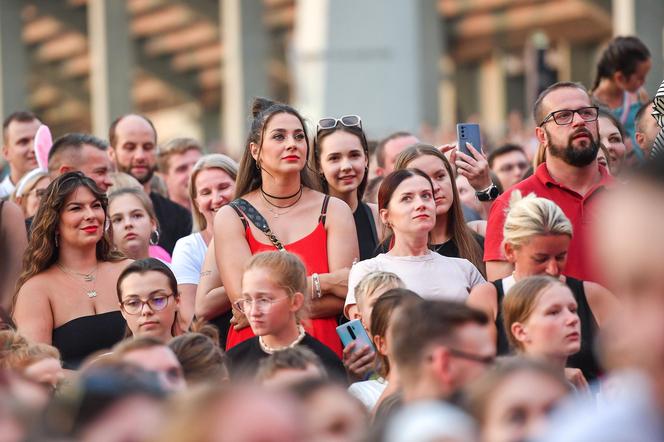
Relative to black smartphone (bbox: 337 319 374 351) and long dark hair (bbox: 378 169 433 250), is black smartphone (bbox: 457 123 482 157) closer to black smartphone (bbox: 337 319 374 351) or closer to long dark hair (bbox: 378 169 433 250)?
long dark hair (bbox: 378 169 433 250)

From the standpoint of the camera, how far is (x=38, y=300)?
766 centimetres

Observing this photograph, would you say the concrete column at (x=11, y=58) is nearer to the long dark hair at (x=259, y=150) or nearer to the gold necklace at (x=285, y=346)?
the long dark hair at (x=259, y=150)

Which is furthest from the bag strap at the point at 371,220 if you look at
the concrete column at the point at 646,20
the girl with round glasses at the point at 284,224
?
the concrete column at the point at 646,20

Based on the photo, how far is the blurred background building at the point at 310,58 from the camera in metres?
16.8

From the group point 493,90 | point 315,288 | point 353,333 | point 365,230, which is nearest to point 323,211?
point 315,288

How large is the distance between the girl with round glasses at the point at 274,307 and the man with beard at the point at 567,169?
45.1 inches

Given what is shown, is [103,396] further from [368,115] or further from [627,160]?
[368,115]

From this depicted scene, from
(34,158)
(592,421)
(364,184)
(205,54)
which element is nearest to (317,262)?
(364,184)

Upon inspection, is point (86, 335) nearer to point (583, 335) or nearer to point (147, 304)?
point (147, 304)

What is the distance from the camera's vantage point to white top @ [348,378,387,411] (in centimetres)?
632

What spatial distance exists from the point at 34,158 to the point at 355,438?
25.1 ft

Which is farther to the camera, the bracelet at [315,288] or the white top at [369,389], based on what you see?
the bracelet at [315,288]

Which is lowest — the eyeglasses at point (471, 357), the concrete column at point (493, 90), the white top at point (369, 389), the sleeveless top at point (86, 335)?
the white top at point (369, 389)

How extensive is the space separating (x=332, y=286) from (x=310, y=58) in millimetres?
9589
